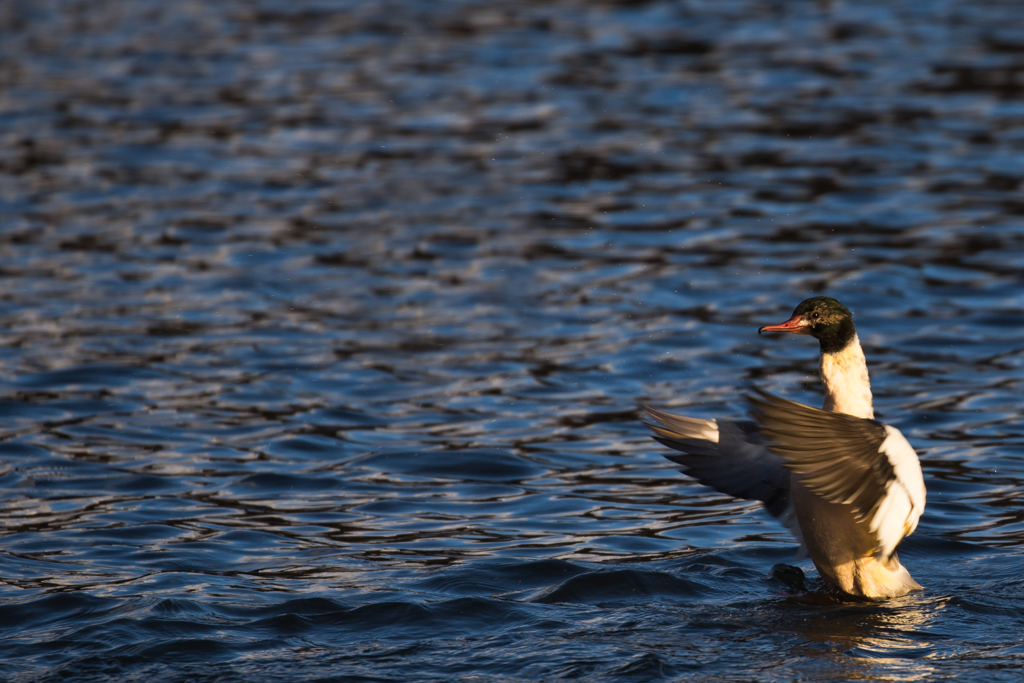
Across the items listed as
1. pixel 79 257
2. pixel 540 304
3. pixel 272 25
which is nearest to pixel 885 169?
pixel 540 304

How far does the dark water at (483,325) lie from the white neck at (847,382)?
0.89m

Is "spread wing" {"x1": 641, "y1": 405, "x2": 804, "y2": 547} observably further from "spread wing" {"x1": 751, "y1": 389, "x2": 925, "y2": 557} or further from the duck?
"spread wing" {"x1": 751, "y1": 389, "x2": 925, "y2": 557}

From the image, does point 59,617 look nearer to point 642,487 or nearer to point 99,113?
point 642,487

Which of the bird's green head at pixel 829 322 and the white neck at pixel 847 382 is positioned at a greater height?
the bird's green head at pixel 829 322

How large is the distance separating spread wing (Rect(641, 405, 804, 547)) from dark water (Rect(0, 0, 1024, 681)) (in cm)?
39

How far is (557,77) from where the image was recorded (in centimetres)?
1745

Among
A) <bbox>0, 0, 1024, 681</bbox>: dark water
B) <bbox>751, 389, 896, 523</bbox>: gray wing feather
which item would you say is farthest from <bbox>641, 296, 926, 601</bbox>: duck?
<bbox>0, 0, 1024, 681</bbox>: dark water

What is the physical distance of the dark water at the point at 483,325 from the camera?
650 cm

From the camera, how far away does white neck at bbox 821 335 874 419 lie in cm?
688

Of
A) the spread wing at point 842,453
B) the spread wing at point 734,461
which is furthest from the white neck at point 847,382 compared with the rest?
the spread wing at point 842,453

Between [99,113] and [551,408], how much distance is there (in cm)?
899

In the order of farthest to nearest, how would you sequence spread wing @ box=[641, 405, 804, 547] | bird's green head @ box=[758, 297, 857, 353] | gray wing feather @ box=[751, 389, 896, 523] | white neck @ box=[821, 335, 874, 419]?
spread wing @ box=[641, 405, 804, 547] < bird's green head @ box=[758, 297, 857, 353] < white neck @ box=[821, 335, 874, 419] < gray wing feather @ box=[751, 389, 896, 523]

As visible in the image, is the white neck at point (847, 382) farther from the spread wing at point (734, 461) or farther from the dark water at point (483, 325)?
the dark water at point (483, 325)

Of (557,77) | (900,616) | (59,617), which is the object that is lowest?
(900,616)
